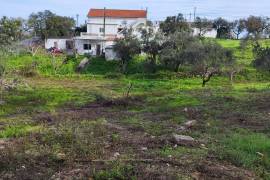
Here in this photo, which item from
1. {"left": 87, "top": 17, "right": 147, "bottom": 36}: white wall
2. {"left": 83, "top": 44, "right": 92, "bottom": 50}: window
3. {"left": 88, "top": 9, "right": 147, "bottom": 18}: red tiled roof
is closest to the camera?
{"left": 83, "top": 44, "right": 92, "bottom": 50}: window

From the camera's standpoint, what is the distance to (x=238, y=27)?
3723 inches

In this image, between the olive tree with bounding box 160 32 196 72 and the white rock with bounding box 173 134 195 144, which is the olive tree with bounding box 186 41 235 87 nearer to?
the olive tree with bounding box 160 32 196 72

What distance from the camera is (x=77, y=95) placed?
1387 inches

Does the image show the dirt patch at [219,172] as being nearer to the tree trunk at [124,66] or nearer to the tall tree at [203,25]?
the tree trunk at [124,66]

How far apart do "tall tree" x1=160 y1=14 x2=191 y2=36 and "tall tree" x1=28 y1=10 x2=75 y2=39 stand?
17.4 m

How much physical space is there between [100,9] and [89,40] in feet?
73.4

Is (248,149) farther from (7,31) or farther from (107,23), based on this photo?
(107,23)

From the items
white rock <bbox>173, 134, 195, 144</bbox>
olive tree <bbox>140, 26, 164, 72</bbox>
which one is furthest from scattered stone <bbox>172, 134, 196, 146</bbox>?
olive tree <bbox>140, 26, 164, 72</bbox>

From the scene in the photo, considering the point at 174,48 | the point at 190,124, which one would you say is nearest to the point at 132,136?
the point at 190,124

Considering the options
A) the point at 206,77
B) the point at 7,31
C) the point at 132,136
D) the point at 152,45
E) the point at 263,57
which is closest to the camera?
the point at 132,136

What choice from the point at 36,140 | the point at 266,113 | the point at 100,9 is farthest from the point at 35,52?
the point at 36,140

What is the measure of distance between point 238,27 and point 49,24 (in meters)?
35.5

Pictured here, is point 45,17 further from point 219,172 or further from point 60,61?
point 219,172

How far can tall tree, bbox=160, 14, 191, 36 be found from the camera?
7224 centimetres
